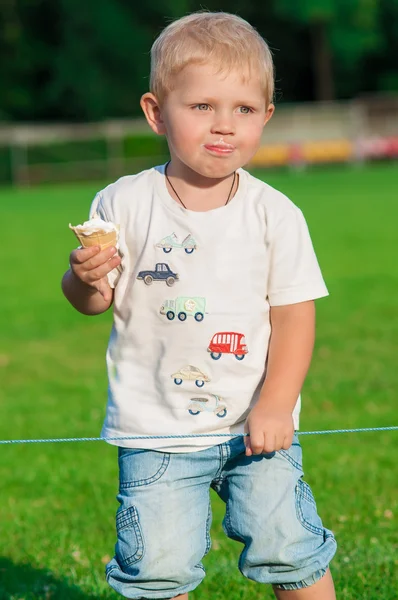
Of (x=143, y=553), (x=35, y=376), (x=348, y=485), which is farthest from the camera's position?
(x=35, y=376)

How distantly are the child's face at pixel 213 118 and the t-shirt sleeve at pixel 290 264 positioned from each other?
0.23 m

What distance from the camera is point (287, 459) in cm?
328

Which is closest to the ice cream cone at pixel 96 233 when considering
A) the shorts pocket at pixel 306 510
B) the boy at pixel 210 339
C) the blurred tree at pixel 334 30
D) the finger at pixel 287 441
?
the boy at pixel 210 339

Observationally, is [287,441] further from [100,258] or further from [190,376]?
[100,258]

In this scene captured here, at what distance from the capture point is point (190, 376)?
3223mm

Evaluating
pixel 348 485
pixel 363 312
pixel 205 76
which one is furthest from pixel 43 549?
pixel 363 312

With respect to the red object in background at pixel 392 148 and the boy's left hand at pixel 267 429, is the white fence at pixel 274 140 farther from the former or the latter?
the boy's left hand at pixel 267 429

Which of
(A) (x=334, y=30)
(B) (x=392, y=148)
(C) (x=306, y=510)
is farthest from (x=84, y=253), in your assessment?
(A) (x=334, y=30)

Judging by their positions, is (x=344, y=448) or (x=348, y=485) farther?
(x=344, y=448)

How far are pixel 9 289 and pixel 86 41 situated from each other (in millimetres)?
39639

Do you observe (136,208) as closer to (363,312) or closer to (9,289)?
(363,312)

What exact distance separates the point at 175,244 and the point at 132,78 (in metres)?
51.2

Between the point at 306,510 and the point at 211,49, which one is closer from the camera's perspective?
the point at 211,49

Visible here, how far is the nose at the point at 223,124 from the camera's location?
10.5 ft
